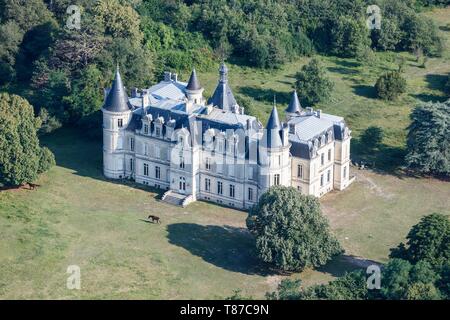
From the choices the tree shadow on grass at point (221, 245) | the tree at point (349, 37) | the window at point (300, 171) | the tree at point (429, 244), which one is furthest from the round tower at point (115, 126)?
the tree at point (349, 37)

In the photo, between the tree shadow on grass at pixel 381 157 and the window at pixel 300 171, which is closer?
the window at pixel 300 171

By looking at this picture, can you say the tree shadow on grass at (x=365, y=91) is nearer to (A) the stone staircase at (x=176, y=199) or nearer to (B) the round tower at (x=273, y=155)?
(B) the round tower at (x=273, y=155)

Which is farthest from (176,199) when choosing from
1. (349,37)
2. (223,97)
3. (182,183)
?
(349,37)

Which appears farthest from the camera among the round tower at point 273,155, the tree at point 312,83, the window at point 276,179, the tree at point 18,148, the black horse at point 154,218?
the tree at point 312,83

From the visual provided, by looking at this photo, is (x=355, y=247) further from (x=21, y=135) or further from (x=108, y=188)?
(x=21, y=135)

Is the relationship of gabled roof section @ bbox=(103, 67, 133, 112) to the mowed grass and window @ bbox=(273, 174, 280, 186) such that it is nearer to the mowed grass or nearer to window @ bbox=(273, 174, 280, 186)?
the mowed grass
